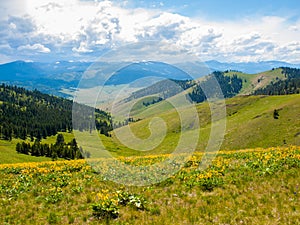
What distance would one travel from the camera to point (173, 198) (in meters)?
13.0

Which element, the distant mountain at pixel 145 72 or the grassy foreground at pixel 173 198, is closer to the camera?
the grassy foreground at pixel 173 198

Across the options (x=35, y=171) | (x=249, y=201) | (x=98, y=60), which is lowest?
(x=35, y=171)

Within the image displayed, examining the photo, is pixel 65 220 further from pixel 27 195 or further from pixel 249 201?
pixel 249 201

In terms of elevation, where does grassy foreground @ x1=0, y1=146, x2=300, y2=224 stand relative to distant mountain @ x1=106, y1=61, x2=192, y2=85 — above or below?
below

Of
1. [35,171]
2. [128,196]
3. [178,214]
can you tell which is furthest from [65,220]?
[35,171]

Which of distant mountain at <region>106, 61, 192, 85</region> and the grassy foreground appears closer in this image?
the grassy foreground

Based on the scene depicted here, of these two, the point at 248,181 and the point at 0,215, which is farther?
the point at 248,181

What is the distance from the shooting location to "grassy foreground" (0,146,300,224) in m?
10.6

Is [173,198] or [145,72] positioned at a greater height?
[145,72]

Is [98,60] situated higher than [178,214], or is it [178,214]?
[98,60]

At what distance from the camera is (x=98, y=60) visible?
16891 millimetres

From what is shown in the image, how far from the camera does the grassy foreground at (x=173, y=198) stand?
10.6 m

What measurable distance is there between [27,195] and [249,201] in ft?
35.8

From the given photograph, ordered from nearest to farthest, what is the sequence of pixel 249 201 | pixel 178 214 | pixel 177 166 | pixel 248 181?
pixel 178 214, pixel 249 201, pixel 248 181, pixel 177 166
